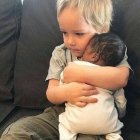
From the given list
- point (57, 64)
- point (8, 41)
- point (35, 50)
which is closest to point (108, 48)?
point (57, 64)

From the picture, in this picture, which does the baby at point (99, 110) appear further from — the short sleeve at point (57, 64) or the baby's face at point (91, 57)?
the short sleeve at point (57, 64)

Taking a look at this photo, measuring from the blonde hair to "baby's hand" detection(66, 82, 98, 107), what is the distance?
0.78 feet

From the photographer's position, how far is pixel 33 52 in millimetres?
1513

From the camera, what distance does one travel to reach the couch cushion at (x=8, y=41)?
1.59m

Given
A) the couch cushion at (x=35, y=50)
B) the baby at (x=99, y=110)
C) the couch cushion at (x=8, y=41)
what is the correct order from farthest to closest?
the couch cushion at (x=8, y=41) < the couch cushion at (x=35, y=50) < the baby at (x=99, y=110)

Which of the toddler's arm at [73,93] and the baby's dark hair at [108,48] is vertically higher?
the baby's dark hair at [108,48]

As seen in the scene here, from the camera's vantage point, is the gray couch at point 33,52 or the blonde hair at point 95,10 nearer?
the blonde hair at point 95,10

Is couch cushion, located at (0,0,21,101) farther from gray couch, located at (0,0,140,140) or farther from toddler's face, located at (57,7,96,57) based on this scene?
toddler's face, located at (57,7,96,57)

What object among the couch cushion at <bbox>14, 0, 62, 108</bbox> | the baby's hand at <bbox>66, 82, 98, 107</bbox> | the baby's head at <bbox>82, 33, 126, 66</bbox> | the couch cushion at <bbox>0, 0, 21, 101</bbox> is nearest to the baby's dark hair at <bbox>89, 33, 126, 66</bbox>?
the baby's head at <bbox>82, 33, 126, 66</bbox>

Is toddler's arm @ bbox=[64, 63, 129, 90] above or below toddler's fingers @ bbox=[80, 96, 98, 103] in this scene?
above

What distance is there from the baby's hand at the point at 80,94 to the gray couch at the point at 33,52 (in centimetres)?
25

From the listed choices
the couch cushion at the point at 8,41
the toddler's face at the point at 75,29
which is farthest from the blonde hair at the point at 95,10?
the couch cushion at the point at 8,41

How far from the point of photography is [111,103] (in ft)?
3.86

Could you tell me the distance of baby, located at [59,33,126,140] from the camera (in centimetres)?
114
